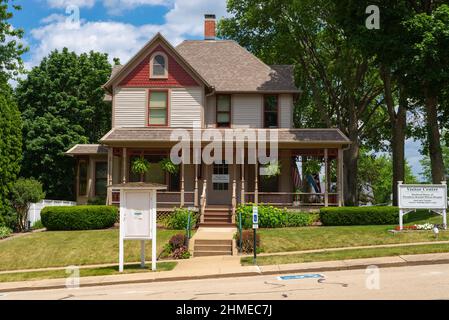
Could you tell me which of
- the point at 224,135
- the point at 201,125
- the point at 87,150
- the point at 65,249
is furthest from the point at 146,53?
the point at 65,249

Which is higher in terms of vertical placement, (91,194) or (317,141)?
(317,141)

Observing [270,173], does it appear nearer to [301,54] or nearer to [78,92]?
[301,54]

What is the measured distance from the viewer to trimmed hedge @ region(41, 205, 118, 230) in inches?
969

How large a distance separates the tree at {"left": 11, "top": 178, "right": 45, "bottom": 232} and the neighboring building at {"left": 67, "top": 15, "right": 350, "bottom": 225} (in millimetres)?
3750

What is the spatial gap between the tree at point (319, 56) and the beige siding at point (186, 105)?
335 inches

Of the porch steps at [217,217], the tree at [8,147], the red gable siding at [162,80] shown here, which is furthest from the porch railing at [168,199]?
the red gable siding at [162,80]

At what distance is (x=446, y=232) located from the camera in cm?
2017

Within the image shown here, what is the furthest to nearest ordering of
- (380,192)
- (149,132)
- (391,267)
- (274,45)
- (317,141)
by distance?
(380,192) < (274,45) < (149,132) < (317,141) < (391,267)

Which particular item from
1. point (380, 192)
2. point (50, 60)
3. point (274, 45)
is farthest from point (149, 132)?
point (380, 192)

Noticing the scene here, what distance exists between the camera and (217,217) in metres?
26.1

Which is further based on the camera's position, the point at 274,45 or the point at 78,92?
the point at 78,92

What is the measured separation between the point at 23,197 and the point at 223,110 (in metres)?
11.8

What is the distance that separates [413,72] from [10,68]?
26.6 meters

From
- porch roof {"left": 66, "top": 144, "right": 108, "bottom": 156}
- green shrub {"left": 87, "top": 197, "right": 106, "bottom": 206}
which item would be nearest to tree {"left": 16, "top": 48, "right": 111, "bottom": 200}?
porch roof {"left": 66, "top": 144, "right": 108, "bottom": 156}
